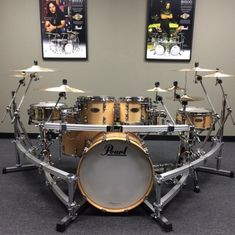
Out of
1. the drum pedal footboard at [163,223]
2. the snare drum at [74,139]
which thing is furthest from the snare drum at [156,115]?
the drum pedal footboard at [163,223]

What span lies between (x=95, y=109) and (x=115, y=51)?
1670 millimetres

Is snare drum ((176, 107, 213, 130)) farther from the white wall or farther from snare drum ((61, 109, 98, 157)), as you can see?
the white wall

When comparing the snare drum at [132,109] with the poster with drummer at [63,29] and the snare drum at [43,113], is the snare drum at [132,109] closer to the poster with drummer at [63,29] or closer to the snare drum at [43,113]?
the snare drum at [43,113]

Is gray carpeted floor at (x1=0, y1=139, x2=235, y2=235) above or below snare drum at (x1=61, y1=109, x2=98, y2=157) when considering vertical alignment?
below

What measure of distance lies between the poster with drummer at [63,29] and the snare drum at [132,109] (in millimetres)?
1592

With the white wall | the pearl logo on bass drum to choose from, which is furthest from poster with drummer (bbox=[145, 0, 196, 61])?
the pearl logo on bass drum

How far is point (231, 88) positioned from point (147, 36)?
5.09ft

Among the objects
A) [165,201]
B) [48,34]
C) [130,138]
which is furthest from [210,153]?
[48,34]

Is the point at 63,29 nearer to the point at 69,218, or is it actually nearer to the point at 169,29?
the point at 169,29

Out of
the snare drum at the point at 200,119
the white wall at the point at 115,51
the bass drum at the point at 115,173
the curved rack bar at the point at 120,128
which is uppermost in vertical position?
the white wall at the point at 115,51

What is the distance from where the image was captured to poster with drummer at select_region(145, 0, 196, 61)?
13.5ft

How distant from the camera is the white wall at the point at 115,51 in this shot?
4148 mm

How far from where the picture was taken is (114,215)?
91.6 inches

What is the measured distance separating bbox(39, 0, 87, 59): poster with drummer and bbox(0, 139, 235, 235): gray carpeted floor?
2.01m
